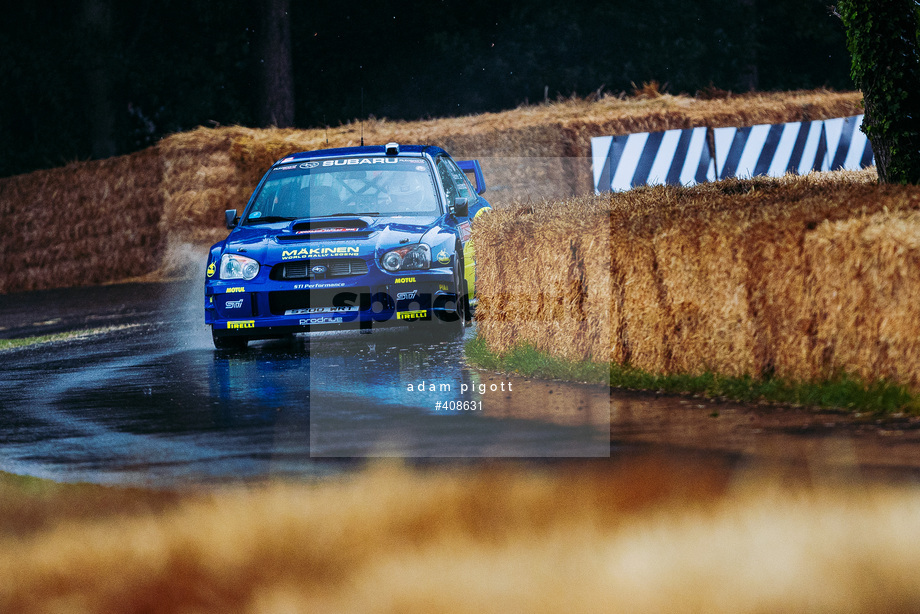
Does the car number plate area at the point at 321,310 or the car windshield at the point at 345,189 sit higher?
the car windshield at the point at 345,189

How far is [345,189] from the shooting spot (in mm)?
12430

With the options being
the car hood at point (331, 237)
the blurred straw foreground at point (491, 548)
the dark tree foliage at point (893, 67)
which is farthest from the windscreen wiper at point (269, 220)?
the blurred straw foreground at point (491, 548)

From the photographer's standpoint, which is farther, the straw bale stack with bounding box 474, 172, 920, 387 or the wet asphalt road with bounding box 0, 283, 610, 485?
the straw bale stack with bounding box 474, 172, 920, 387

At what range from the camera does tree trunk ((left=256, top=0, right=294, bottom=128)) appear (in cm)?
3875

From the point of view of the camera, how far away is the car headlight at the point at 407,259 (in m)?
11.0

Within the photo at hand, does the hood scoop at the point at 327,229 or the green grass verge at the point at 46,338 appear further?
the green grass verge at the point at 46,338

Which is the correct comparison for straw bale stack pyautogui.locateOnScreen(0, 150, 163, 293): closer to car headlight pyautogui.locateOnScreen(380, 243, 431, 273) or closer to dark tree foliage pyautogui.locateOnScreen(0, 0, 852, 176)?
car headlight pyautogui.locateOnScreen(380, 243, 431, 273)

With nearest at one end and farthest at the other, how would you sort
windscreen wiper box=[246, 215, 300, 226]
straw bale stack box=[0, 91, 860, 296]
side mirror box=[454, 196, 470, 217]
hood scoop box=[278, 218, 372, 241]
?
hood scoop box=[278, 218, 372, 241] < side mirror box=[454, 196, 470, 217] < windscreen wiper box=[246, 215, 300, 226] < straw bale stack box=[0, 91, 860, 296]

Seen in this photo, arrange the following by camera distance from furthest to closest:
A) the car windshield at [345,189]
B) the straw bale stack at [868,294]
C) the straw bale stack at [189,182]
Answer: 1. the straw bale stack at [189,182]
2. the car windshield at [345,189]
3. the straw bale stack at [868,294]

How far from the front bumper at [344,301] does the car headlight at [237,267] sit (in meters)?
0.07

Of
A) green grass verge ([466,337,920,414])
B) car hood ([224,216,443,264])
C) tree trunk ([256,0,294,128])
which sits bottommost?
green grass verge ([466,337,920,414])

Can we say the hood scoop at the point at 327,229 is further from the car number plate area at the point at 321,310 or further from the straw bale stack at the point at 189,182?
the straw bale stack at the point at 189,182

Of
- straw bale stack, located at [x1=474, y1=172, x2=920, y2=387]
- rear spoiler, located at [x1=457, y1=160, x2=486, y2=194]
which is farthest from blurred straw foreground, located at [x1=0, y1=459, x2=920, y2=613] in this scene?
rear spoiler, located at [x1=457, y1=160, x2=486, y2=194]

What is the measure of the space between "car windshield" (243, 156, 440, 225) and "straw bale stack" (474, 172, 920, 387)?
1.71 m
